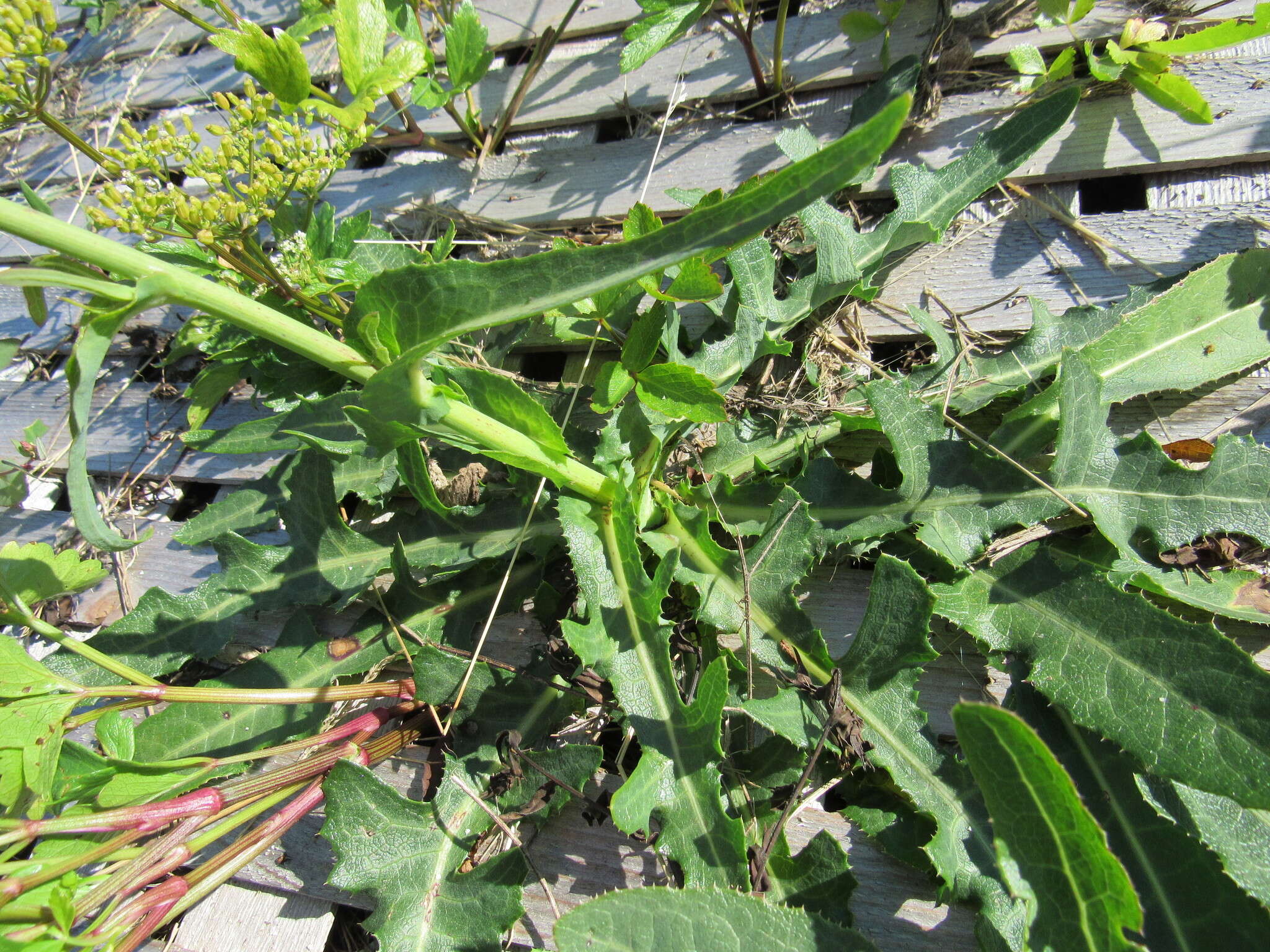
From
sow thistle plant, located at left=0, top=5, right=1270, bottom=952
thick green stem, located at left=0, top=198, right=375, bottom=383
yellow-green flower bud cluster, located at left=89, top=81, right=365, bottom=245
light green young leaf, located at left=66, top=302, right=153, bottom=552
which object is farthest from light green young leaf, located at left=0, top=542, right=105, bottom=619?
thick green stem, located at left=0, top=198, right=375, bottom=383

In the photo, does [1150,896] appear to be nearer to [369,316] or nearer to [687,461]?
[687,461]

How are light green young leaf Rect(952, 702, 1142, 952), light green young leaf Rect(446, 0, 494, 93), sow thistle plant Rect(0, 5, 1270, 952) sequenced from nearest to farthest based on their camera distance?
light green young leaf Rect(952, 702, 1142, 952)
sow thistle plant Rect(0, 5, 1270, 952)
light green young leaf Rect(446, 0, 494, 93)

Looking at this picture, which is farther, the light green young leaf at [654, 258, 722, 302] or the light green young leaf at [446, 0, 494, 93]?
the light green young leaf at [446, 0, 494, 93]

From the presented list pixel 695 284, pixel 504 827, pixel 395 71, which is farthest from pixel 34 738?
pixel 395 71

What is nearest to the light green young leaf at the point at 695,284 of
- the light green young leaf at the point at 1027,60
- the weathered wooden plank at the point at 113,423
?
the light green young leaf at the point at 1027,60

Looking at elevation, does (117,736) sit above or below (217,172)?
Result: below

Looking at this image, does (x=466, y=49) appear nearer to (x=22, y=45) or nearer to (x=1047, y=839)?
(x=22, y=45)

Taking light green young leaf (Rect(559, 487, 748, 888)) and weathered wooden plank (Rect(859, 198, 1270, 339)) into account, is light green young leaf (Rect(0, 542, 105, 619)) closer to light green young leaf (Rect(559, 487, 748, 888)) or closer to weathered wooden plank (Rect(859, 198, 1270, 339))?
light green young leaf (Rect(559, 487, 748, 888))
